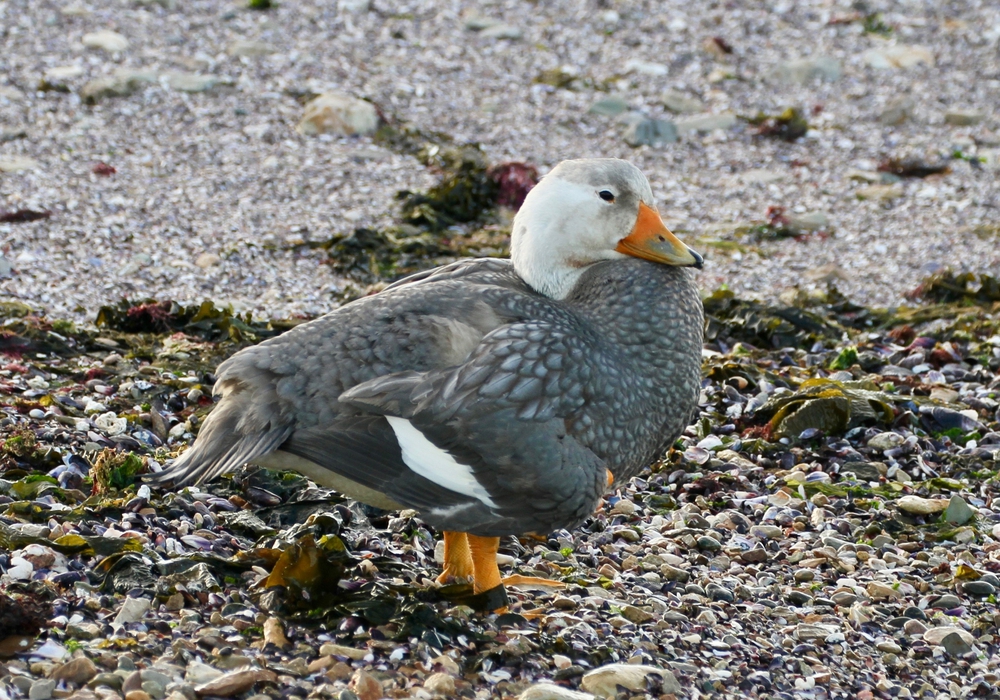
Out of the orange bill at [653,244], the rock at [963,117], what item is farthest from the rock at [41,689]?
the rock at [963,117]

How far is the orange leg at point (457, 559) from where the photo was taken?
5.12 meters

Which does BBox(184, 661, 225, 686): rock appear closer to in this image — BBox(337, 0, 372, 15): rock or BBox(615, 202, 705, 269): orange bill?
BBox(615, 202, 705, 269): orange bill

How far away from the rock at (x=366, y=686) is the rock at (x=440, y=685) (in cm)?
18

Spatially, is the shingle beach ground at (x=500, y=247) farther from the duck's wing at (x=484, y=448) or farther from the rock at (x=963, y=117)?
the duck's wing at (x=484, y=448)

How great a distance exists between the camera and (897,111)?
1240 cm

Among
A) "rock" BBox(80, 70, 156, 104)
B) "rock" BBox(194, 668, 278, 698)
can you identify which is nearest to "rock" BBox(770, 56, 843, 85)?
"rock" BBox(80, 70, 156, 104)

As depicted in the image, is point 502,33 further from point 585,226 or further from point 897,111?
point 585,226

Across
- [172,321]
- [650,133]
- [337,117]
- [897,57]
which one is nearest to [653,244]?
[172,321]

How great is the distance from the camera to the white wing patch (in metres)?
4.61

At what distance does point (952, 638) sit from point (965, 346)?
12.0 feet

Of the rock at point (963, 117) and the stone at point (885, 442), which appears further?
the rock at point (963, 117)

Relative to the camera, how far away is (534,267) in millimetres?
5297

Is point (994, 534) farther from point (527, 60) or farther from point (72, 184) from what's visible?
point (527, 60)

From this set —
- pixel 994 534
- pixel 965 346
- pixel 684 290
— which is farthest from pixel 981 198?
pixel 684 290
